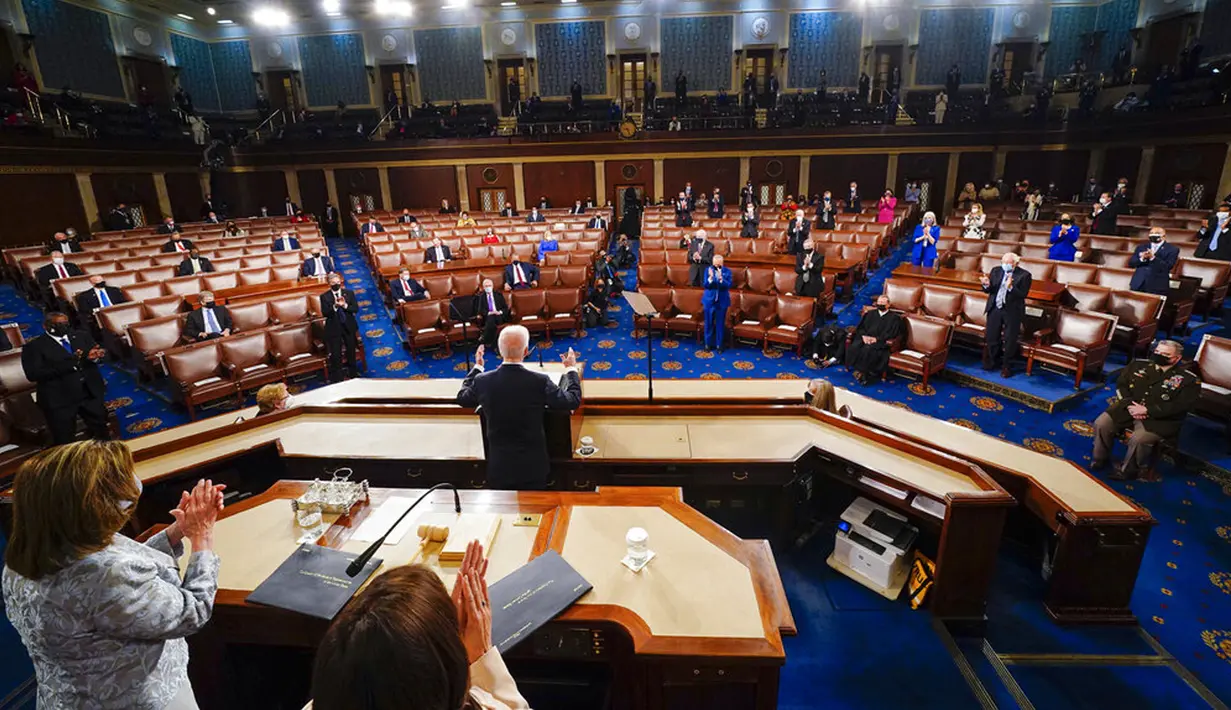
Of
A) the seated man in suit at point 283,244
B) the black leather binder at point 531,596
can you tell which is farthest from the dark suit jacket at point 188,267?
the black leather binder at point 531,596

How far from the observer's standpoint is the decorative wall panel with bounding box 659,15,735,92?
2273cm

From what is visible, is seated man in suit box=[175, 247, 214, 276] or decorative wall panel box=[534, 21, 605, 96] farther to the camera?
decorative wall panel box=[534, 21, 605, 96]

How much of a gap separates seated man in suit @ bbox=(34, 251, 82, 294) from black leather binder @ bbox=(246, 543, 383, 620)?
1118cm

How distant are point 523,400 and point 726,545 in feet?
4.63

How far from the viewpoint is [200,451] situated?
13.1ft

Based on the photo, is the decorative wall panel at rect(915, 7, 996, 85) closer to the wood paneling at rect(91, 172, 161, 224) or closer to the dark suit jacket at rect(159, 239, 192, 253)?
the dark suit jacket at rect(159, 239, 192, 253)

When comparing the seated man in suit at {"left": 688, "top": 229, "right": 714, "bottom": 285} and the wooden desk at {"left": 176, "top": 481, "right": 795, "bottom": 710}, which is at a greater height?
the seated man in suit at {"left": 688, "top": 229, "right": 714, "bottom": 285}

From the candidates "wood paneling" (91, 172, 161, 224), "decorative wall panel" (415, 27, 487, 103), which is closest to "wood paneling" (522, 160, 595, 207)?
"decorative wall panel" (415, 27, 487, 103)

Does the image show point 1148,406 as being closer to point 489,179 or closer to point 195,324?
point 195,324

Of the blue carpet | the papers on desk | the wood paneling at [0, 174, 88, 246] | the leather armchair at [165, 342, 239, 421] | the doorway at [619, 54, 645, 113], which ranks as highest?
the doorway at [619, 54, 645, 113]

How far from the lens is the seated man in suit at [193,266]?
1055cm

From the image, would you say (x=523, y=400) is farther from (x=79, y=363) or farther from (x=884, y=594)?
(x=79, y=363)

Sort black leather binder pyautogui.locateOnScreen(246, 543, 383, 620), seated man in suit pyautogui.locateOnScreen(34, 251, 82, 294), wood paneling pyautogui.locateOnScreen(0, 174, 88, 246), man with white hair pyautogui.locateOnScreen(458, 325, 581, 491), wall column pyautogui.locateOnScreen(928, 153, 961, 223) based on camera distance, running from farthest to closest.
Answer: wall column pyautogui.locateOnScreen(928, 153, 961, 223), wood paneling pyautogui.locateOnScreen(0, 174, 88, 246), seated man in suit pyautogui.locateOnScreen(34, 251, 82, 294), man with white hair pyautogui.locateOnScreen(458, 325, 581, 491), black leather binder pyautogui.locateOnScreen(246, 543, 383, 620)

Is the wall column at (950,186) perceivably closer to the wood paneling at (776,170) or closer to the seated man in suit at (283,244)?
the wood paneling at (776,170)
